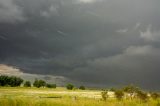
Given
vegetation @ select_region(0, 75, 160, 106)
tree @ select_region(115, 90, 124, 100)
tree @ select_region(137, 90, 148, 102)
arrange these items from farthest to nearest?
tree @ select_region(115, 90, 124, 100) → tree @ select_region(137, 90, 148, 102) → vegetation @ select_region(0, 75, 160, 106)

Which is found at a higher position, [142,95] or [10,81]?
[10,81]

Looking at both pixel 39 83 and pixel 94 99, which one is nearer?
pixel 94 99

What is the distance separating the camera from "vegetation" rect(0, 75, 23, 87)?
173 meters

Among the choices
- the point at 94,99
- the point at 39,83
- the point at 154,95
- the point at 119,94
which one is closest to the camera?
the point at 94,99

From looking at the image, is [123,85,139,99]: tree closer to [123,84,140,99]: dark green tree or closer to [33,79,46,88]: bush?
[123,84,140,99]: dark green tree

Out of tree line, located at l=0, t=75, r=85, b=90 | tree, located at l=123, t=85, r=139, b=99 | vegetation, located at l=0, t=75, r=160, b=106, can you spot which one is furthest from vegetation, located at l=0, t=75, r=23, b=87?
tree, located at l=123, t=85, r=139, b=99

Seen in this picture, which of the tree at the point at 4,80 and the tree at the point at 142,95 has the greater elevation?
the tree at the point at 4,80

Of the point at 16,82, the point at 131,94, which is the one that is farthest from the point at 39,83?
the point at 131,94

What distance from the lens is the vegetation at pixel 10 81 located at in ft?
568

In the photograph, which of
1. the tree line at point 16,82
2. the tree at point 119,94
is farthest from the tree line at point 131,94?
the tree line at point 16,82

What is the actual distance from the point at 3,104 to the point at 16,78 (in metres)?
157

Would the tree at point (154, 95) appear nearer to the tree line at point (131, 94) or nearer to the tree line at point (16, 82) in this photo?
the tree line at point (131, 94)

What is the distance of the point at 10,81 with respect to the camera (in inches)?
6964

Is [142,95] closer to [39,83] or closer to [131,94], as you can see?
[131,94]
